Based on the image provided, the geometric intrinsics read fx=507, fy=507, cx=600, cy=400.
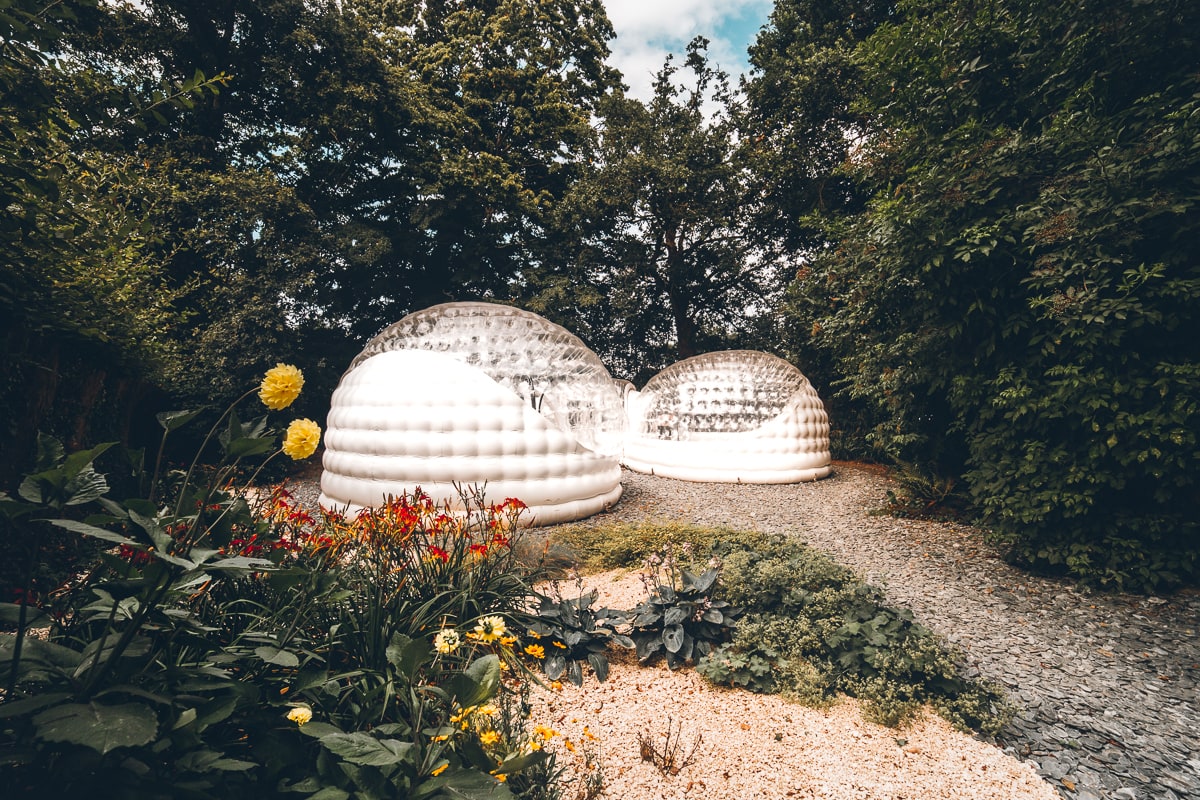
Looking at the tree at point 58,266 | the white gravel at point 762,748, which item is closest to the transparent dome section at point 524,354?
the tree at point 58,266

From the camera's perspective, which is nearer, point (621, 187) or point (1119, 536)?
point (1119, 536)

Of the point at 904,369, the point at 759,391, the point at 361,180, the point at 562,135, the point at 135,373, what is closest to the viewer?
the point at 135,373

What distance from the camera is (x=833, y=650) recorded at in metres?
2.95

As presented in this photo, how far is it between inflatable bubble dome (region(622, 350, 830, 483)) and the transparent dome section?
3.34 m

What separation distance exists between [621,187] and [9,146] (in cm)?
1447

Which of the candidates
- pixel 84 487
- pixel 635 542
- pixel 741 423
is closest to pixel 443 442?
pixel 635 542

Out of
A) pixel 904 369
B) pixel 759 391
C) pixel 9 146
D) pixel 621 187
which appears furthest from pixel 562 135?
pixel 9 146

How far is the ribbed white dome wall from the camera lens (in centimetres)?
539

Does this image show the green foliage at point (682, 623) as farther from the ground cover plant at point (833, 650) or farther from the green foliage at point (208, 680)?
the green foliage at point (208, 680)

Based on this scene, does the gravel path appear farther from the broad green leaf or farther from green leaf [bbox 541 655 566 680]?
the broad green leaf

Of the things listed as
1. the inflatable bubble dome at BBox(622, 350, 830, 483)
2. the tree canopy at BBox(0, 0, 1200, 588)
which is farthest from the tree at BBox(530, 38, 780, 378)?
the inflatable bubble dome at BBox(622, 350, 830, 483)

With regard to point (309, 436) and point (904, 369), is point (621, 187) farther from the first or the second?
point (309, 436)

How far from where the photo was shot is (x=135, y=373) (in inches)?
182

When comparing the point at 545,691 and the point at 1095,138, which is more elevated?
the point at 1095,138
